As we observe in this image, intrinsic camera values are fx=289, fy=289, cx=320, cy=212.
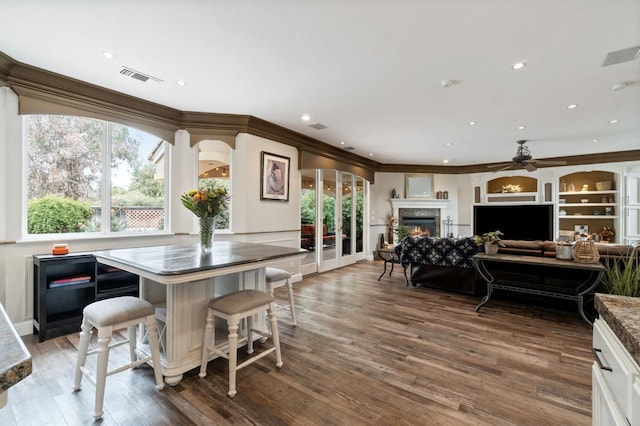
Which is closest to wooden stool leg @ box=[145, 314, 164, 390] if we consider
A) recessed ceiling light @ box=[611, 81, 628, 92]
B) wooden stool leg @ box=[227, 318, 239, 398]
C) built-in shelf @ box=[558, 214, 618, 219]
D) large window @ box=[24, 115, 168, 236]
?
wooden stool leg @ box=[227, 318, 239, 398]

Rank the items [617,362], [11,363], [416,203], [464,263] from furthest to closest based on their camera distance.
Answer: [416,203], [464,263], [617,362], [11,363]

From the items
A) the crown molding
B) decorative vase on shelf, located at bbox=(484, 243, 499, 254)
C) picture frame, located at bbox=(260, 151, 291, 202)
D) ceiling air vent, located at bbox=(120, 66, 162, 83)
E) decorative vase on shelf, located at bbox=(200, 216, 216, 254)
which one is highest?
ceiling air vent, located at bbox=(120, 66, 162, 83)

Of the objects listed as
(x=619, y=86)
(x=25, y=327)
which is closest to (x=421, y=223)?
(x=619, y=86)

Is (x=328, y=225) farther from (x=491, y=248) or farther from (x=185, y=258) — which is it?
(x=185, y=258)

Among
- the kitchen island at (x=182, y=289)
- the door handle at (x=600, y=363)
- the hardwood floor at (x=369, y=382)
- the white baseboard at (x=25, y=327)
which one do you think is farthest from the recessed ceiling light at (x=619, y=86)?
the white baseboard at (x=25, y=327)

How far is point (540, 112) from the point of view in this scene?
407 centimetres

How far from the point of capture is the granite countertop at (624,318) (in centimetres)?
81

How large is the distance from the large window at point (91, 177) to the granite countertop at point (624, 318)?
4.45 m

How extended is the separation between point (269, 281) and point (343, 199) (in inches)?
156

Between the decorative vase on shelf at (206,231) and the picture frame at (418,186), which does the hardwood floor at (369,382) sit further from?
the picture frame at (418,186)

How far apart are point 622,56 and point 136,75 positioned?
4715 millimetres

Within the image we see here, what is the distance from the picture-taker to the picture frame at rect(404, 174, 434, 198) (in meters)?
8.39

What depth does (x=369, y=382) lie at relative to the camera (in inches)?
85.1

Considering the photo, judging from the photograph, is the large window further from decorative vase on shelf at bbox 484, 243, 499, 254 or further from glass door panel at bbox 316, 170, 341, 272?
decorative vase on shelf at bbox 484, 243, 499, 254
